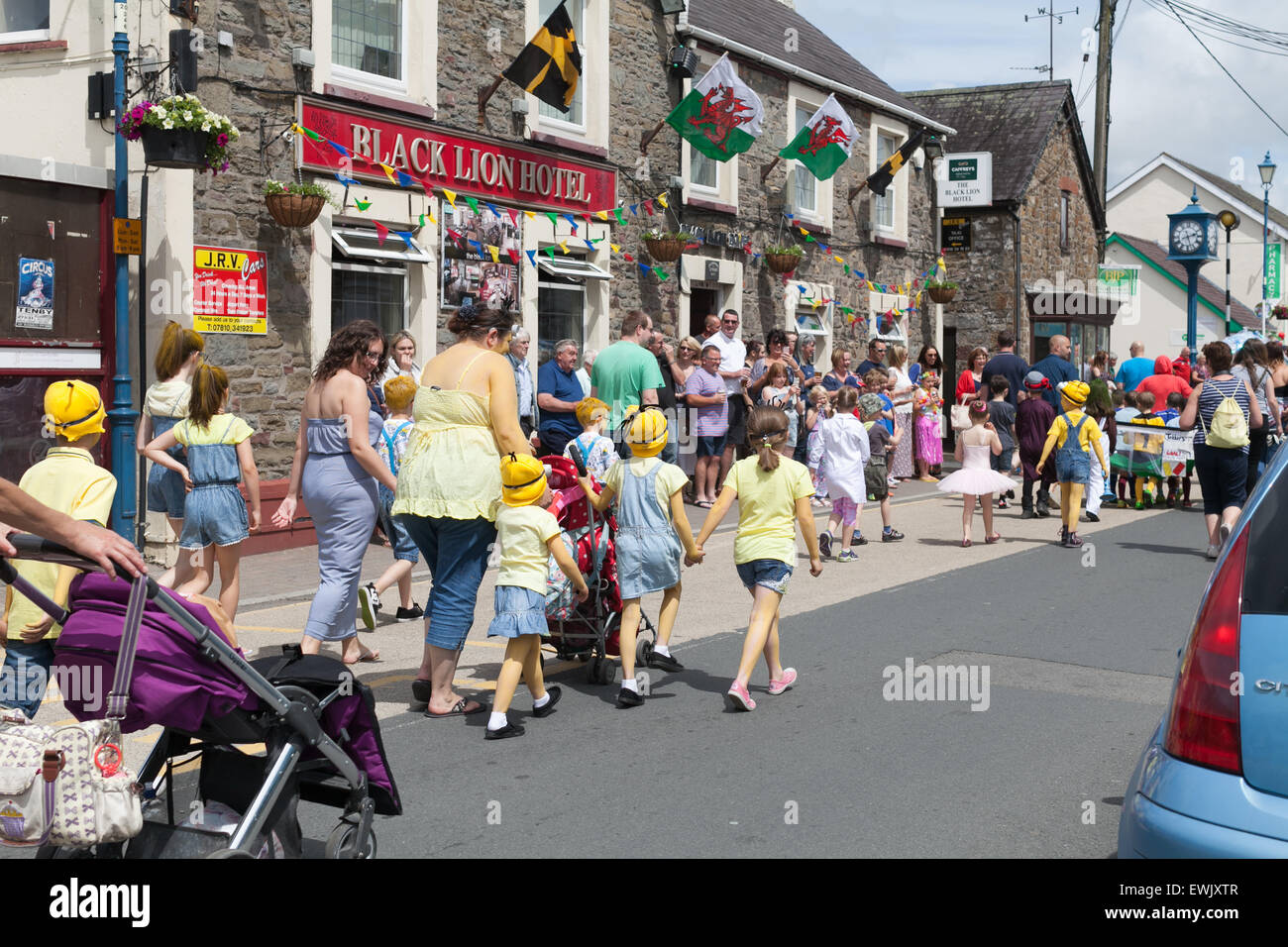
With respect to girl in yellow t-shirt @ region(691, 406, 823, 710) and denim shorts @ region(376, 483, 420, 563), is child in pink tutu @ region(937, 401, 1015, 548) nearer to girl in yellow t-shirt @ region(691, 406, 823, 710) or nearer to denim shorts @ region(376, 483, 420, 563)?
denim shorts @ region(376, 483, 420, 563)

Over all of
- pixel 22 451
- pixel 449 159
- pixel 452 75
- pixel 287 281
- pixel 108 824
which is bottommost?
pixel 108 824

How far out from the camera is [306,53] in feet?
43.1

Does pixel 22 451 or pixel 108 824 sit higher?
pixel 22 451

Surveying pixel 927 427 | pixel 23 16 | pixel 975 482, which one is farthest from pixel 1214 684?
pixel 927 427

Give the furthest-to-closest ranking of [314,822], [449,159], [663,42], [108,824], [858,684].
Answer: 1. [663,42]
2. [449,159]
3. [858,684]
4. [314,822]
5. [108,824]

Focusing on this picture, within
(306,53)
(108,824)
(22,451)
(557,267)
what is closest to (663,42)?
(557,267)

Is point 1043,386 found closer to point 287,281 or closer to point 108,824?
point 287,281

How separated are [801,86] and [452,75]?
855cm

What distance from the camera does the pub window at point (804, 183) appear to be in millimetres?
22000

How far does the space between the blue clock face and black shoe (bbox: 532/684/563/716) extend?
84.6ft

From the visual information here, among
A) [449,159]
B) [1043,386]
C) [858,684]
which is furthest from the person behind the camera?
[1043,386]

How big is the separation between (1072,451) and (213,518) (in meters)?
9.28

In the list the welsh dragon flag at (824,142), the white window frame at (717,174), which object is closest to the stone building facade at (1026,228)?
the welsh dragon flag at (824,142)

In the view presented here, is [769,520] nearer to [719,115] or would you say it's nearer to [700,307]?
[719,115]
